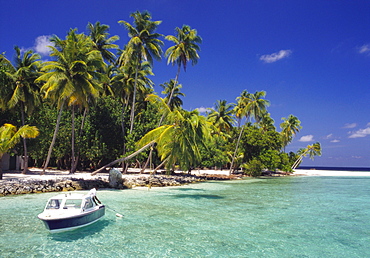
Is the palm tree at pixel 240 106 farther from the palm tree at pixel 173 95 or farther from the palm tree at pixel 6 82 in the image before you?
the palm tree at pixel 6 82

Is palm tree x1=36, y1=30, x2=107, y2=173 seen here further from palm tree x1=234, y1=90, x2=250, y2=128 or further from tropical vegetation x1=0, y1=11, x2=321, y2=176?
palm tree x1=234, y1=90, x2=250, y2=128

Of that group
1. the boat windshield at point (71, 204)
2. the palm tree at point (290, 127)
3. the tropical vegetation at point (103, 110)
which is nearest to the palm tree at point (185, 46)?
the tropical vegetation at point (103, 110)

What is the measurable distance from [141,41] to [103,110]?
10020mm

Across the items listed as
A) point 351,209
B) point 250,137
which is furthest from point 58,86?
point 250,137

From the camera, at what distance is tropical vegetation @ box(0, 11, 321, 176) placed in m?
21.5

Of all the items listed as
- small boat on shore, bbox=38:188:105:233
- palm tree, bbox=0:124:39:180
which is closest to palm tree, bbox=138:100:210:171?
small boat on shore, bbox=38:188:105:233

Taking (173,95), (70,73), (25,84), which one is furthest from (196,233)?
(173,95)

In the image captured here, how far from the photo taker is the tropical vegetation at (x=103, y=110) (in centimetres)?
2155

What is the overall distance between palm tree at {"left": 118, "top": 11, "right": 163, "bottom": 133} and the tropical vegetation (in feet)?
0.38

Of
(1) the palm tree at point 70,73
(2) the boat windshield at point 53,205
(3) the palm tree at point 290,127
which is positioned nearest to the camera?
(2) the boat windshield at point 53,205

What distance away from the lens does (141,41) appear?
33.2 meters

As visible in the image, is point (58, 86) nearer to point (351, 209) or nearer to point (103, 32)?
point (103, 32)

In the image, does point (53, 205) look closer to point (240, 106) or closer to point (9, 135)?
point (9, 135)

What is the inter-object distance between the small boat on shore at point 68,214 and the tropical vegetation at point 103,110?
8932mm
